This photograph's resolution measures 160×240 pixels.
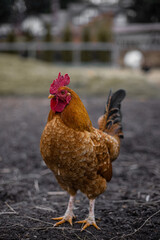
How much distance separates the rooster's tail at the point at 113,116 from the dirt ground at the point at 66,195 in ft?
2.72

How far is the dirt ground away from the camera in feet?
7.93

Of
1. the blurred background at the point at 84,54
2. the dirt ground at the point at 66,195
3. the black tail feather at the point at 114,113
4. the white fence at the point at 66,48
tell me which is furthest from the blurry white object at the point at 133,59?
the black tail feather at the point at 114,113

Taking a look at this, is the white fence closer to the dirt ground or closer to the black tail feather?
the dirt ground

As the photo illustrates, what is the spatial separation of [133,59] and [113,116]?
14395 mm

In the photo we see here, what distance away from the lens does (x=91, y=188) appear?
8.14 ft

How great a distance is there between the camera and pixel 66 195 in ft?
11.1

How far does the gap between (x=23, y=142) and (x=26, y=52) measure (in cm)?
1412

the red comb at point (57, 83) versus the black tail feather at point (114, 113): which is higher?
the red comb at point (57, 83)

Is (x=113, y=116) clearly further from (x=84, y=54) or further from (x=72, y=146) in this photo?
(x=84, y=54)

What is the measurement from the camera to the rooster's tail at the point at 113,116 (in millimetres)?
3078

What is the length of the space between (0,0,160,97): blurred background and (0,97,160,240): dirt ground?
1919 mm

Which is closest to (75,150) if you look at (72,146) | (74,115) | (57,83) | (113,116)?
(72,146)

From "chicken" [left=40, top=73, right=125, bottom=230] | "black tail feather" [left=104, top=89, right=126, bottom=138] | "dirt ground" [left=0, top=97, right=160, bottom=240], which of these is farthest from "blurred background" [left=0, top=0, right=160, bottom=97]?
"dirt ground" [left=0, top=97, right=160, bottom=240]

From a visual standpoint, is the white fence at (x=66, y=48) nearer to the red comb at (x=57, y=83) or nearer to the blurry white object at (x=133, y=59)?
the blurry white object at (x=133, y=59)
